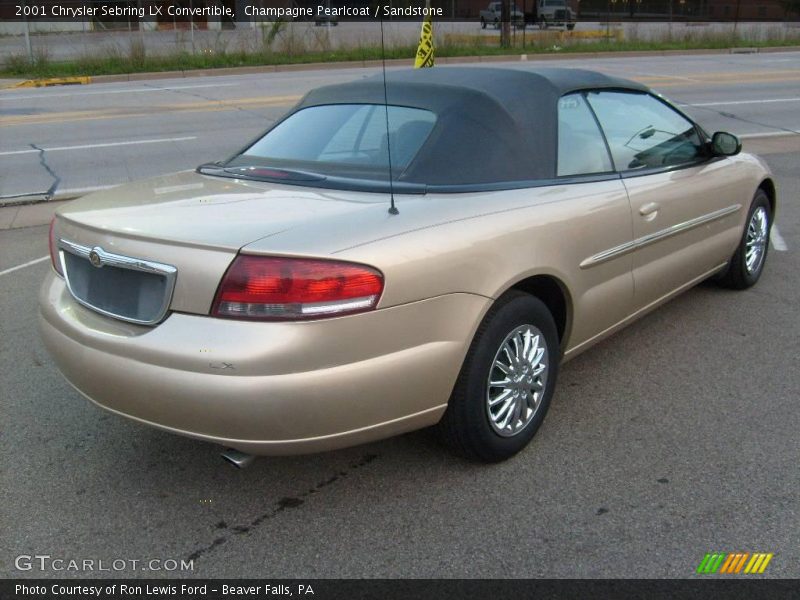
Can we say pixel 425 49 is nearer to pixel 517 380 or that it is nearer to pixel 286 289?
pixel 517 380

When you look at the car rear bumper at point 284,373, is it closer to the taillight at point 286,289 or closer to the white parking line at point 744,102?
the taillight at point 286,289

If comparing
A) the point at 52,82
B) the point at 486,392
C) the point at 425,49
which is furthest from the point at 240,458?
the point at 52,82

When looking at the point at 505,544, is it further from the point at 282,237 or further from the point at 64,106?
the point at 64,106

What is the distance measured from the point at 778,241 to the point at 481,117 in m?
4.19

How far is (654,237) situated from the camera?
421 centimetres

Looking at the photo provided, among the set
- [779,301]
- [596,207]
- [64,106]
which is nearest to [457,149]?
[596,207]

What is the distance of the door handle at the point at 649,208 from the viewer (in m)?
4.08

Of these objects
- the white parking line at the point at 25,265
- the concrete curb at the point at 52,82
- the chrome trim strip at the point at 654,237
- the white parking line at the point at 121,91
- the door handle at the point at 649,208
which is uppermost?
the concrete curb at the point at 52,82

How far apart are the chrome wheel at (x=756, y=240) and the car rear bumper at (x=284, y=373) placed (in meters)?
3.12

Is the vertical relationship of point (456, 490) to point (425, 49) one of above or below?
below

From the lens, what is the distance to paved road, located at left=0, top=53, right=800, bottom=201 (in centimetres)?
1062

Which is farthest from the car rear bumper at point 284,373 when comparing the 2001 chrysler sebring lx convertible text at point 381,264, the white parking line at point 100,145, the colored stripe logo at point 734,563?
the white parking line at point 100,145

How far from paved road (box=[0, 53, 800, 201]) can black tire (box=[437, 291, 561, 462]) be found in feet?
23.6

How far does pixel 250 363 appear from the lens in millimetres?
2672
